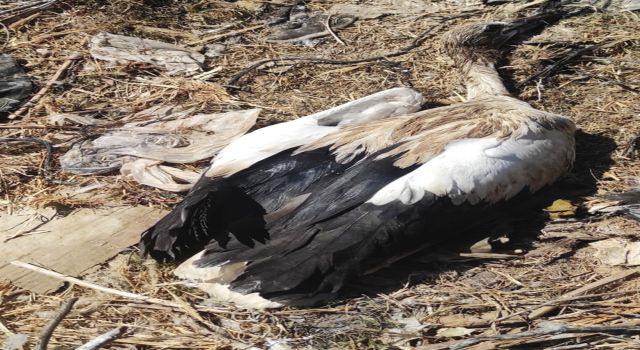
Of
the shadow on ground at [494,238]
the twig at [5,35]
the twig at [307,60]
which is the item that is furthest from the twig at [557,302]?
the twig at [5,35]

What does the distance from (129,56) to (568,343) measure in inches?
139

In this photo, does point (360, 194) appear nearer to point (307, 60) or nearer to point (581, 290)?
point (581, 290)

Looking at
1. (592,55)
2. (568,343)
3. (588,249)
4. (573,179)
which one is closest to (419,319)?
(568,343)

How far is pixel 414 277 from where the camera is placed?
3832mm

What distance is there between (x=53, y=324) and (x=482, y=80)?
2.97 meters

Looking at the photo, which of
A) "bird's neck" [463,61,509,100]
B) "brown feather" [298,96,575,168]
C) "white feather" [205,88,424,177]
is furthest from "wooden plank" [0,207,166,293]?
"bird's neck" [463,61,509,100]

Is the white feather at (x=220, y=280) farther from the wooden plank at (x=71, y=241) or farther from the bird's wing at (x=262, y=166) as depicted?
the wooden plank at (x=71, y=241)

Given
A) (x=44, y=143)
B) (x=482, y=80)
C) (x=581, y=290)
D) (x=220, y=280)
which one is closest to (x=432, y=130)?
(x=581, y=290)

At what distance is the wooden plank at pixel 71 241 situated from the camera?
398 cm

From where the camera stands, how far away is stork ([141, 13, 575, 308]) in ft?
12.2

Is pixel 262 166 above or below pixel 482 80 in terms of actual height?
above

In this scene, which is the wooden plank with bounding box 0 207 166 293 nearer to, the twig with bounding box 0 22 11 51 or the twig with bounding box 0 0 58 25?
the twig with bounding box 0 22 11 51

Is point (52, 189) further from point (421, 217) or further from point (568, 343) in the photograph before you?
point (568, 343)

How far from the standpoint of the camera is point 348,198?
391 centimetres
